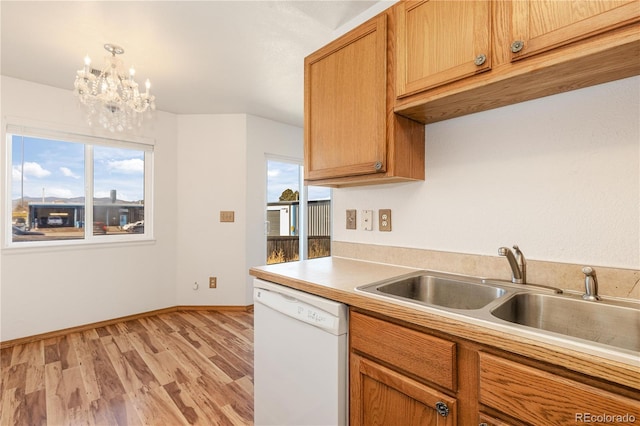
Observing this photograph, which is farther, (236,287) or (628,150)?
(236,287)

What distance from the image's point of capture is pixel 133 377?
6.92 feet

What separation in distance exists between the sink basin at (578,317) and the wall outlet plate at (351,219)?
0.96 m

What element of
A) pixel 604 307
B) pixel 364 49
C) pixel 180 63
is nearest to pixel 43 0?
pixel 180 63

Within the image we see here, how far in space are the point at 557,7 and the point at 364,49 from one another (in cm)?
75

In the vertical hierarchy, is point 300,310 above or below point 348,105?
below

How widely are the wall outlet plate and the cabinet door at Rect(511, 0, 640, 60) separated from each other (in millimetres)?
1109

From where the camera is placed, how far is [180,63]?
239 cm

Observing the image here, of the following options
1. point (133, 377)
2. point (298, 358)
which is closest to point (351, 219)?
point (298, 358)

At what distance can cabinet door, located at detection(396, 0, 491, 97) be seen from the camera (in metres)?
1.04

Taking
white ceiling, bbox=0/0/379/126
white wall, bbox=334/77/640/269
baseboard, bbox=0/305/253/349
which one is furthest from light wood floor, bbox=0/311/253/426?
white ceiling, bbox=0/0/379/126

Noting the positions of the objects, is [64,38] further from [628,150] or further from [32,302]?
[628,150]

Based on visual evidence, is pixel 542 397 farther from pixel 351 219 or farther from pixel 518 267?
pixel 351 219

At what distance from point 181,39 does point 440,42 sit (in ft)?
5.79

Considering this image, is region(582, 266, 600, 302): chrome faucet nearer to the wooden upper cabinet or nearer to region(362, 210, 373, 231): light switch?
the wooden upper cabinet
